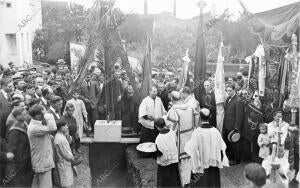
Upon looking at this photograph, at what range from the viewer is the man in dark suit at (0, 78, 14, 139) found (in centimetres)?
609

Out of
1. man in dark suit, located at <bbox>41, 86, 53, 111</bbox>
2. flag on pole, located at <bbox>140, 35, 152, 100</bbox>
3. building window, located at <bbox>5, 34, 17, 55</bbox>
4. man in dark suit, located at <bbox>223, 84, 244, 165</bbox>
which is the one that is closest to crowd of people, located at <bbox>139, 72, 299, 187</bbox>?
man in dark suit, located at <bbox>223, 84, 244, 165</bbox>

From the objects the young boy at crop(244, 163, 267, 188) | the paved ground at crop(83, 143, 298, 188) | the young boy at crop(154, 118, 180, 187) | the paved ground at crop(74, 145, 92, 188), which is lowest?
the paved ground at crop(74, 145, 92, 188)

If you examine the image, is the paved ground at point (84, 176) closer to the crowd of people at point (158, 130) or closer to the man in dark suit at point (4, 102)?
the crowd of people at point (158, 130)

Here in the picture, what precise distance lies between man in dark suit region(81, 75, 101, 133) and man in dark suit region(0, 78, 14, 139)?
2.30 metres

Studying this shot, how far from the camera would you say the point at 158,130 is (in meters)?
6.68

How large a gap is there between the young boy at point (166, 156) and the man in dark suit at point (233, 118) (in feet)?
Answer: 6.85

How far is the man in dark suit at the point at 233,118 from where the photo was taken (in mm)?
7457

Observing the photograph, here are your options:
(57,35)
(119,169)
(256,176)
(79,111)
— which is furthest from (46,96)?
(57,35)

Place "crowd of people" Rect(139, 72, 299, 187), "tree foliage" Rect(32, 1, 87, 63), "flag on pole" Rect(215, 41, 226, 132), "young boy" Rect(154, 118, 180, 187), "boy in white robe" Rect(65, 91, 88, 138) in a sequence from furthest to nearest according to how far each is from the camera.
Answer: "tree foliage" Rect(32, 1, 87, 63) < "boy in white robe" Rect(65, 91, 88, 138) < "flag on pole" Rect(215, 41, 226, 132) < "young boy" Rect(154, 118, 180, 187) < "crowd of people" Rect(139, 72, 299, 187)

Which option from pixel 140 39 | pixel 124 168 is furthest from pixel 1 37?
pixel 124 168

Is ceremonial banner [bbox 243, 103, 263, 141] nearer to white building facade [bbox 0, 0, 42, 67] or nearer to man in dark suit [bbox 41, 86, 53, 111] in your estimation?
man in dark suit [bbox 41, 86, 53, 111]

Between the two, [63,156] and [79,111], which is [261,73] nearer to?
[79,111]

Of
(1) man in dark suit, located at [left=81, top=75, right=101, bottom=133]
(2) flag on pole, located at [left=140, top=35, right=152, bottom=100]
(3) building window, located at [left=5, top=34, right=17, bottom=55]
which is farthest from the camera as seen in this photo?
(3) building window, located at [left=5, top=34, right=17, bottom=55]

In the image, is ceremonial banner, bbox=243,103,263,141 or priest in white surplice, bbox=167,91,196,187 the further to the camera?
ceremonial banner, bbox=243,103,263,141
